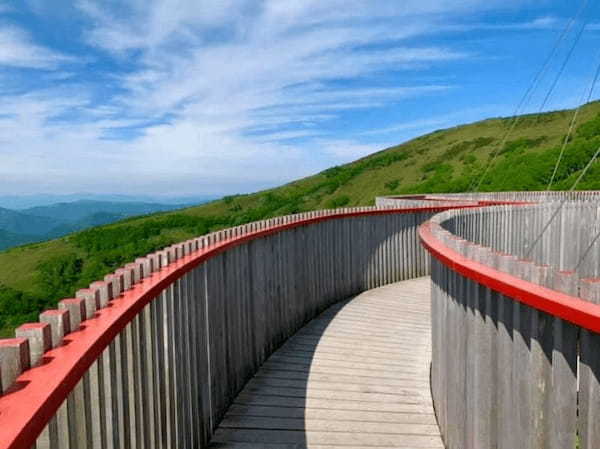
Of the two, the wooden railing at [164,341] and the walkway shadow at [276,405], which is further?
the walkway shadow at [276,405]

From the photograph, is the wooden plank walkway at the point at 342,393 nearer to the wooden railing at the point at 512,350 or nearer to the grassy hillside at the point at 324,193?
the wooden railing at the point at 512,350

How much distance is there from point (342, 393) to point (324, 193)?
94.2 meters

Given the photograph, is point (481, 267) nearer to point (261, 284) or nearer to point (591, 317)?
point (591, 317)

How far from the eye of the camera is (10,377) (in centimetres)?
169

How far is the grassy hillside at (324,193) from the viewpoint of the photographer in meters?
66.6

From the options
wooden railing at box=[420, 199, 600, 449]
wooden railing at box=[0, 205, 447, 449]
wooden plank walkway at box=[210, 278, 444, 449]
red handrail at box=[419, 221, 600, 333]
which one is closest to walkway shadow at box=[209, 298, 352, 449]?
wooden plank walkway at box=[210, 278, 444, 449]

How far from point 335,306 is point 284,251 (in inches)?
95.2

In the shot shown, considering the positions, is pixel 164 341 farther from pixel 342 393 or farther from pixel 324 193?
pixel 324 193

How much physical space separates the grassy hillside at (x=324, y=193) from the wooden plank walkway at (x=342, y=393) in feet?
173

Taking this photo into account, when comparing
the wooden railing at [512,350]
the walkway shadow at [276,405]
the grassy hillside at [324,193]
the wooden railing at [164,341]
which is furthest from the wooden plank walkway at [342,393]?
the grassy hillside at [324,193]

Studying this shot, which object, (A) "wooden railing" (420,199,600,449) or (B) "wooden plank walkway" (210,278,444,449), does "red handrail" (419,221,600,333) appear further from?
(B) "wooden plank walkway" (210,278,444,449)

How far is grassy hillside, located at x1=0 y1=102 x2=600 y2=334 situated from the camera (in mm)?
66569

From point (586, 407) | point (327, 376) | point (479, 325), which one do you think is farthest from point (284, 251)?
point (586, 407)

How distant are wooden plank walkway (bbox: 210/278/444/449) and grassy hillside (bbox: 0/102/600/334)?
52837mm
